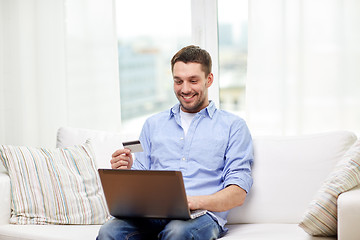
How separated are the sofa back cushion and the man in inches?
4.7

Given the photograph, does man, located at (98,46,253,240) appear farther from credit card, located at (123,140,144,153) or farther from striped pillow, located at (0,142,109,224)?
striped pillow, located at (0,142,109,224)

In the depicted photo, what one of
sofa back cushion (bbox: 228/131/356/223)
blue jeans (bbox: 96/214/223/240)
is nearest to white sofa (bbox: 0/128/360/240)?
sofa back cushion (bbox: 228/131/356/223)

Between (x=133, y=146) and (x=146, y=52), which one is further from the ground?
(x=146, y=52)

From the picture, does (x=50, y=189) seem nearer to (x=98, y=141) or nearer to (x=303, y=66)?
(x=98, y=141)

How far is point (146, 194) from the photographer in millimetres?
2041

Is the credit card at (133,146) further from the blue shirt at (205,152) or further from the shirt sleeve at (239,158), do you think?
the shirt sleeve at (239,158)

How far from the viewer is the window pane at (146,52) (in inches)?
140

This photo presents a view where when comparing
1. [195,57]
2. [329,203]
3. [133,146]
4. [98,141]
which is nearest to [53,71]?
[98,141]

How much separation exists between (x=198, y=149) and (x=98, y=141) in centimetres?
64

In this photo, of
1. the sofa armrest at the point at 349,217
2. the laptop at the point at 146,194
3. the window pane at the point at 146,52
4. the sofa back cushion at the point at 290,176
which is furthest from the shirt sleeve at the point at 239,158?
the window pane at the point at 146,52

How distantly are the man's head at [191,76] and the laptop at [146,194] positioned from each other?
1.78ft

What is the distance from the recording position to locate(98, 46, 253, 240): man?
2.30m

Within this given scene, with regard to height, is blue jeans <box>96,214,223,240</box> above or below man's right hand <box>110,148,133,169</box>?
below

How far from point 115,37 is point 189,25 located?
0.47 meters
